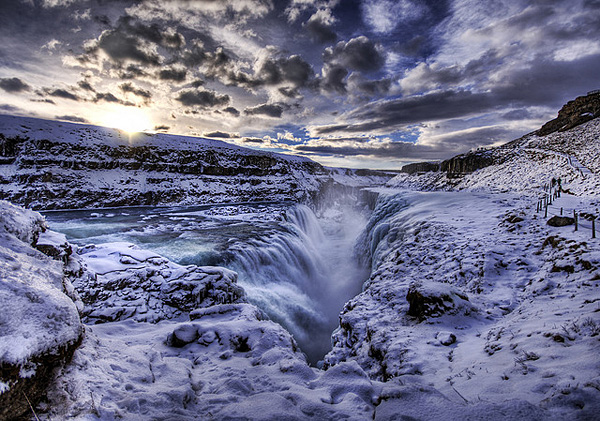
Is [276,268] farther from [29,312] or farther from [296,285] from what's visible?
[29,312]

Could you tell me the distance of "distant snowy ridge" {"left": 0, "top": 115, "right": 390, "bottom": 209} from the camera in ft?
141

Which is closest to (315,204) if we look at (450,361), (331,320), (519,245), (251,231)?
(251,231)

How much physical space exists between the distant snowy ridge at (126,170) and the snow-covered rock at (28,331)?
5329cm

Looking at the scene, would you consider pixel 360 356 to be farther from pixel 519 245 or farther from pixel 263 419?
pixel 519 245

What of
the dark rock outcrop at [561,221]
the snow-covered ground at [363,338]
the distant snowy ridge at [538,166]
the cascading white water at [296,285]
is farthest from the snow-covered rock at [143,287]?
the distant snowy ridge at [538,166]

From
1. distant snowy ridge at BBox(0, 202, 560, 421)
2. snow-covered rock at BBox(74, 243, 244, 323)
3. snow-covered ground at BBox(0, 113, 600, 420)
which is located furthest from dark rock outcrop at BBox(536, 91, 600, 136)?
snow-covered rock at BBox(74, 243, 244, 323)

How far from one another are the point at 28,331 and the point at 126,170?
66588mm

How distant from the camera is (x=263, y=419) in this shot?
2.56m

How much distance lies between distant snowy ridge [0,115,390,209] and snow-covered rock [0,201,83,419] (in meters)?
53.3

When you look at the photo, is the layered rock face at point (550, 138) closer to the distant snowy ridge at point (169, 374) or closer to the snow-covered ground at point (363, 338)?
the snow-covered ground at point (363, 338)

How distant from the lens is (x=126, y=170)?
5569 centimetres

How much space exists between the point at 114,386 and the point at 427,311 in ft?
23.0

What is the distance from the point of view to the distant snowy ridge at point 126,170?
4303 centimetres

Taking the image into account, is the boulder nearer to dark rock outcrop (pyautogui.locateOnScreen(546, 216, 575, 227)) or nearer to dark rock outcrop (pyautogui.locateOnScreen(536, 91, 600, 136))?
dark rock outcrop (pyautogui.locateOnScreen(546, 216, 575, 227))
